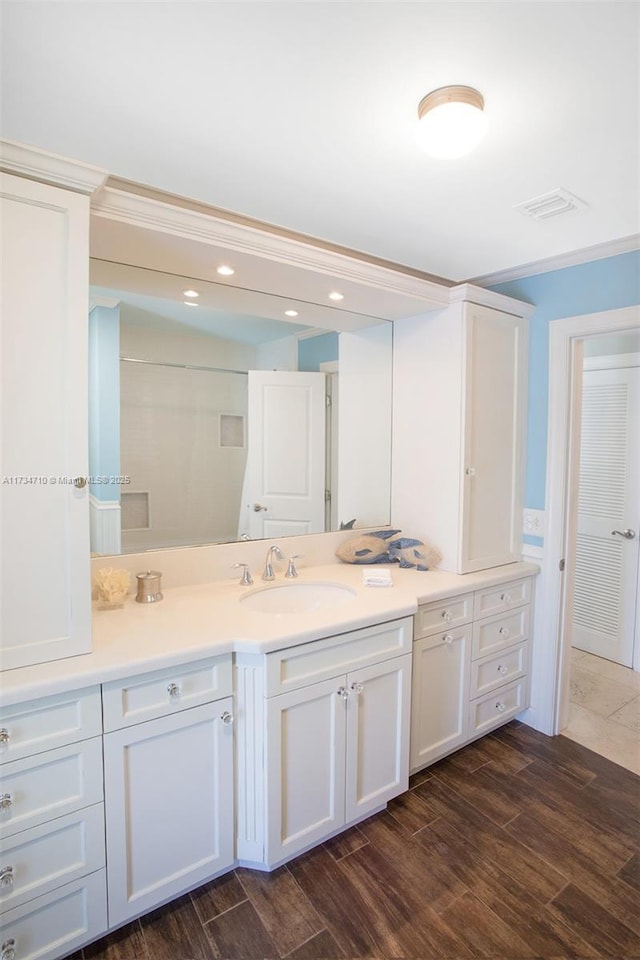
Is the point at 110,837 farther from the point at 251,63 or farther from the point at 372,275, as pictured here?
the point at 372,275

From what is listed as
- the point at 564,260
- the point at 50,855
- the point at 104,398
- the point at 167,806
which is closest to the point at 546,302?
the point at 564,260

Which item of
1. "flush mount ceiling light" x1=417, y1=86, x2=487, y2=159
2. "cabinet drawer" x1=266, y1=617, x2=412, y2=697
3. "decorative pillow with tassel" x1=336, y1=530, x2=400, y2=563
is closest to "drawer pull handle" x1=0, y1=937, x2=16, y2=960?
"cabinet drawer" x1=266, y1=617, x2=412, y2=697

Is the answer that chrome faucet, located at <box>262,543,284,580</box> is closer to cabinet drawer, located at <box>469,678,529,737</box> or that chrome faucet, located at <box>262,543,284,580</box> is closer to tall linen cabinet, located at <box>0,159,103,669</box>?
tall linen cabinet, located at <box>0,159,103,669</box>

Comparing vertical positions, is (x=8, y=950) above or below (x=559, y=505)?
below

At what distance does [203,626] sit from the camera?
159 cm

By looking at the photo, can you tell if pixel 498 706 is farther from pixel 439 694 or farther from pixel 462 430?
pixel 462 430

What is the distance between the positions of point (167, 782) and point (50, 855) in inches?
12.7

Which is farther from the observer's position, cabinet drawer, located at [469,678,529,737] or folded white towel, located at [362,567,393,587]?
cabinet drawer, located at [469,678,529,737]

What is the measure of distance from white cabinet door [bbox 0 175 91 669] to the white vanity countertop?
0.32 ft

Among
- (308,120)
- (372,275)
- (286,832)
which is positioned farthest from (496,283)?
(286,832)

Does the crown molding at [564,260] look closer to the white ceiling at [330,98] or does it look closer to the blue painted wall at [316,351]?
the white ceiling at [330,98]

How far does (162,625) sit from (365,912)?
1124mm

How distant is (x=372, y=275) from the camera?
205 cm

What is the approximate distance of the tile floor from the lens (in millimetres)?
2396
